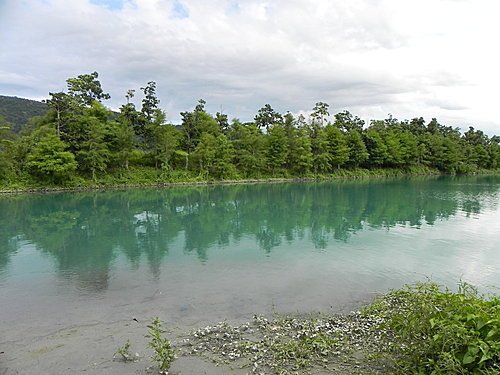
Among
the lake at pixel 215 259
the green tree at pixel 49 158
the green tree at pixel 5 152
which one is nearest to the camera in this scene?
the lake at pixel 215 259

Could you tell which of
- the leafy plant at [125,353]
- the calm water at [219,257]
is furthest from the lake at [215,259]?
the leafy plant at [125,353]

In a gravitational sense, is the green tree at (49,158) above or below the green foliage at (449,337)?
above

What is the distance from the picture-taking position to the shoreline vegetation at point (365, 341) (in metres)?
4.61

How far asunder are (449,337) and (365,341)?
239 centimetres

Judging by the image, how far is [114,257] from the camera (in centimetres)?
1402

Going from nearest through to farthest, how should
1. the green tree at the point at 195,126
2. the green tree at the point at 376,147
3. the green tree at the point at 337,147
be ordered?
the green tree at the point at 195,126
the green tree at the point at 337,147
the green tree at the point at 376,147

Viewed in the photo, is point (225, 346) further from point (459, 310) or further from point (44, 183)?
point (44, 183)

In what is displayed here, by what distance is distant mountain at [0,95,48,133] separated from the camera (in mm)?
61434

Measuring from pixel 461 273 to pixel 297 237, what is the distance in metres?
7.14

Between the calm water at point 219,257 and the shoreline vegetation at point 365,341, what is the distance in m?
1.08

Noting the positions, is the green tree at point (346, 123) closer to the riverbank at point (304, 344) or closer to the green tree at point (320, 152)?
the green tree at point (320, 152)

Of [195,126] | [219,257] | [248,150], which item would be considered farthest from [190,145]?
[219,257]

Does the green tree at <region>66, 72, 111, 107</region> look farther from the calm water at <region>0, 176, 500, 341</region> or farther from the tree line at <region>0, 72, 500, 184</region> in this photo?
the calm water at <region>0, 176, 500, 341</region>

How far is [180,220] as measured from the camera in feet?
73.2
